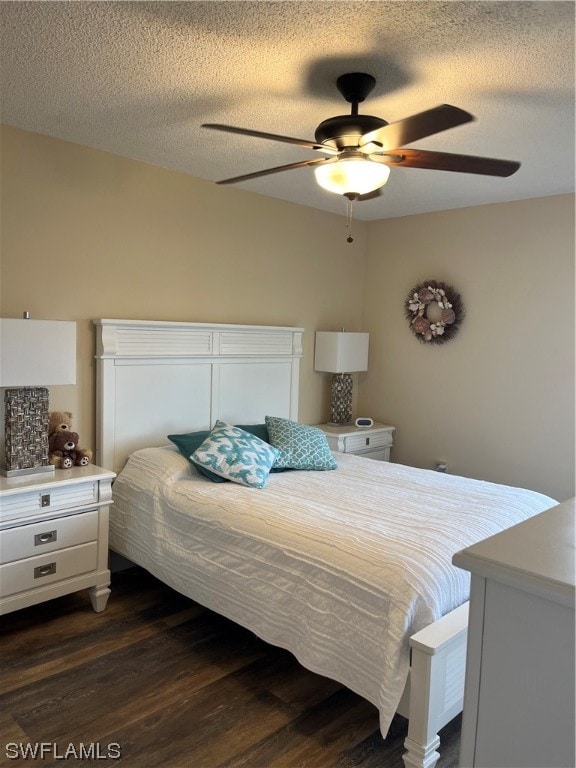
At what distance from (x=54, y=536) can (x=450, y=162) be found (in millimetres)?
2411

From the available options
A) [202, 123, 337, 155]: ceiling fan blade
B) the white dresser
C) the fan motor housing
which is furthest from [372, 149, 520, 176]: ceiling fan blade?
the white dresser

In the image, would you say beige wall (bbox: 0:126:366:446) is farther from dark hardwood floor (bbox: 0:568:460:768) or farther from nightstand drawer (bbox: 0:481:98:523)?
dark hardwood floor (bbox: 0:568:460:768)

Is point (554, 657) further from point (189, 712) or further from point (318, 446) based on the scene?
point (318, 446)

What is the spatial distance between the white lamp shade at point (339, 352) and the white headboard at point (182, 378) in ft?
0.75

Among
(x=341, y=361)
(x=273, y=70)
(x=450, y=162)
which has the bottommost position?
(x=341, y=361)

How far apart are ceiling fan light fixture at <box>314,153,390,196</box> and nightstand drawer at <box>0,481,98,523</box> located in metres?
1.84

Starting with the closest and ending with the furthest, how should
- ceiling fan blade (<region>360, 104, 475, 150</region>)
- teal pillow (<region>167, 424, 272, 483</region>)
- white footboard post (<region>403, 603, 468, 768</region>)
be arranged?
ceiling fan blade (<region>360, 104, 475, 150</region>) → white footboard post (<region>403, 603, 468, 768</region>) → teal pillow (<region>167, 424, 272, 483</region>)

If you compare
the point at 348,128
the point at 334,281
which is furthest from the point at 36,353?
the point at 334,281

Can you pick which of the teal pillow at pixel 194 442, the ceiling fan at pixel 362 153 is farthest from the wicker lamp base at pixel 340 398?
the ceiling fan at pixel 362 153

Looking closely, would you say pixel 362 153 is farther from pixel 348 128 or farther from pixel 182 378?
pixel 182 378

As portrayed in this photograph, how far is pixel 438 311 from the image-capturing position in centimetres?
439

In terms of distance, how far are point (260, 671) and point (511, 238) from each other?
315 cm

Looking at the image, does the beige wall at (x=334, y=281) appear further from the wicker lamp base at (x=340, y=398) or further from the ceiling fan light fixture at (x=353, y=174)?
the ceiling fan light fixture at (x=353, y=174)

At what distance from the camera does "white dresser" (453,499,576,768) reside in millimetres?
839
